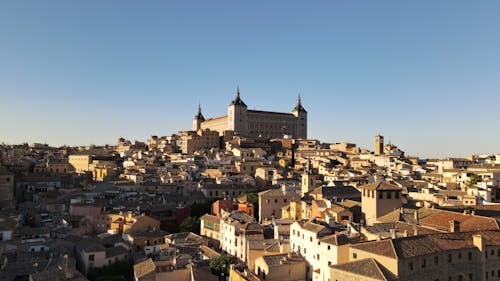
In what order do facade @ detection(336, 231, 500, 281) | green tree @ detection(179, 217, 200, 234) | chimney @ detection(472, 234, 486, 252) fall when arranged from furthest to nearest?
1. green tree @ detection(179, 217, 200, 234)
2. chimney @ detection(472, 234, 486, 252)
3. facade @ detection(336, 231, 500, 281)

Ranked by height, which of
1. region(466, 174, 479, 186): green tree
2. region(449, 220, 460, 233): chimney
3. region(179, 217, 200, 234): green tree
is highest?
region(466, 174, 479, 186): green tree

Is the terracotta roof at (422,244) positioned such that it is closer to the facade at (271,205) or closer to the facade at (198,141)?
the facade at (271,205)

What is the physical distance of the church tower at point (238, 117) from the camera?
10219 cm

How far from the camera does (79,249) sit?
27.5 meters

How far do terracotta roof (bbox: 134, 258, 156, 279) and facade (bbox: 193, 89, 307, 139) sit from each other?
243 ft

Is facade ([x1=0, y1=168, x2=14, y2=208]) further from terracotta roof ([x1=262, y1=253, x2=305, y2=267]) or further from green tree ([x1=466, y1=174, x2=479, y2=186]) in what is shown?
green tree ([x1=466, y1=174, x2=479, y2=186])

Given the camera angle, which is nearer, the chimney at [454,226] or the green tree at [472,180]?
the chimney at [454,226]

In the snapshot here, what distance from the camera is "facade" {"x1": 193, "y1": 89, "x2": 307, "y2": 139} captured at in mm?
103000

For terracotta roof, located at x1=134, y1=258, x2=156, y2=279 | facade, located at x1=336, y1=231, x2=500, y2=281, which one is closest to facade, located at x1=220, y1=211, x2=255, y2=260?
terracotta roof, located at x1=134, y1=258, x2=156, y2=279

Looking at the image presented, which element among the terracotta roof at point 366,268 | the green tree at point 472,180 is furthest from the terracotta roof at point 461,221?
the green tree at point 472,180

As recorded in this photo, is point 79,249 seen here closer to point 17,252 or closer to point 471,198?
point 17,252

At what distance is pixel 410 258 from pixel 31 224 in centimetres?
2949

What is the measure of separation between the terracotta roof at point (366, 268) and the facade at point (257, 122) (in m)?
80.6

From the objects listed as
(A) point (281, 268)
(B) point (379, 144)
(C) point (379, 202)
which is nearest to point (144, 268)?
(A) point (281, 268)
